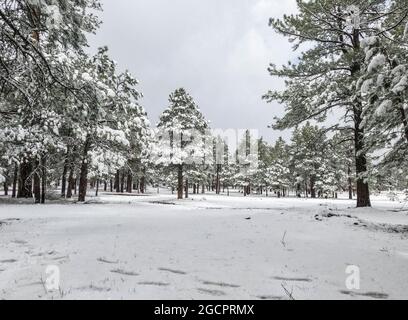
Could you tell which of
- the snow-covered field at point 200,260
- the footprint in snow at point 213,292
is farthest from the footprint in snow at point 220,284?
the footprint in snow at point 213,292

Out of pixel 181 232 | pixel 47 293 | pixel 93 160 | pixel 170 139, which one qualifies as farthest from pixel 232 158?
pixel 47 293

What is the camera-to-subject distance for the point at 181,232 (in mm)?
9219

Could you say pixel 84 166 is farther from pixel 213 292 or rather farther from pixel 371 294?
pixel 371 294

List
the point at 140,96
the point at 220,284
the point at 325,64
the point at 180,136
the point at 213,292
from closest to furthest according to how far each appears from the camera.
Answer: the point at 213,292 < the point at 220,284 < the point at 325,64 < the point at 140,96 < the point at 180,136

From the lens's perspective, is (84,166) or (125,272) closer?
(125,272)

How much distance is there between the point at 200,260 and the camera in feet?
20.6

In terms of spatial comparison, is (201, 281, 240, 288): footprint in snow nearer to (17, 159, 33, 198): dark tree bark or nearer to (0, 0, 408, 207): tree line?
(0, 0, 408, 207): tree line

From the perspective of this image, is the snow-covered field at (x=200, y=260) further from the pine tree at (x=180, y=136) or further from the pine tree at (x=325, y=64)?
the pine tree at (x=180, y=136)

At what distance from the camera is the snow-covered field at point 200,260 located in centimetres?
465

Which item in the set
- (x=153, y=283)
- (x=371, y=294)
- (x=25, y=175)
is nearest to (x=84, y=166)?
(x=25, y=175)

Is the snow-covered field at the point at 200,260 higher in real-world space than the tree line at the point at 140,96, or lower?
lower

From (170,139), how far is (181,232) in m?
22.8

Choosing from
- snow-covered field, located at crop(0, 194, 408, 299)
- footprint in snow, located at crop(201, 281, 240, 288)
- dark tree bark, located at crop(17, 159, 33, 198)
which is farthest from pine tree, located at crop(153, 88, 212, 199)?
footprint in snow, located at crop(201, 281, 240, 288)

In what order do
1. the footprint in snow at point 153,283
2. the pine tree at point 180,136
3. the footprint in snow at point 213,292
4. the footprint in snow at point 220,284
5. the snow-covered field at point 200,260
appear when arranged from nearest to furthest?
the footprint in snow at point 213,292
the snow-covered field at point 200,260
the footprint in snow at point 153,283
the footprint in snow at point 220,284
the pine tree at point 180,136
